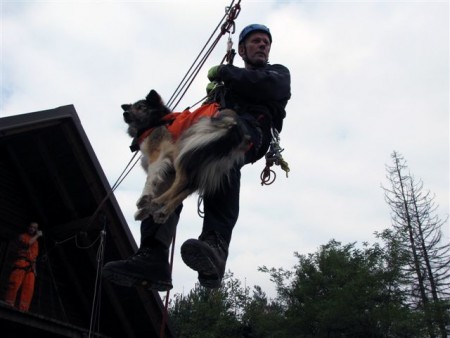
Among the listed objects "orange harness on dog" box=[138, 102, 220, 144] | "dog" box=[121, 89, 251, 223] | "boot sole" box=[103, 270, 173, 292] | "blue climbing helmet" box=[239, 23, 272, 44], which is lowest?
"boot sole" box=[103, 270, 173, 292]

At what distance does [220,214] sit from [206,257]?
0.46m

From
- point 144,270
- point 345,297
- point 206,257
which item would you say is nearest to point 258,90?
point 206,257

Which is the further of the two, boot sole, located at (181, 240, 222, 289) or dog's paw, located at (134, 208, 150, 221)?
dog's paw, located at (134, 208, 150, 221)

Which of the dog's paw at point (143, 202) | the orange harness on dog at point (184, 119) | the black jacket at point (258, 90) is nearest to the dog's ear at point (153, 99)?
the orange harness on dog at point (184, 119)

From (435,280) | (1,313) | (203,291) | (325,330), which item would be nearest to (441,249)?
(435,280)

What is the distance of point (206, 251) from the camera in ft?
10.1

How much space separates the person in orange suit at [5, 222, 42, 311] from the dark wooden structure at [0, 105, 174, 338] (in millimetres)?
425

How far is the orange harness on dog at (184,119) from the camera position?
140 inches

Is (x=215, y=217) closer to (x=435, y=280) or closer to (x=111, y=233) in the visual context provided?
(x=111, y=233)

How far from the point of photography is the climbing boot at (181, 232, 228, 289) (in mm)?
3092

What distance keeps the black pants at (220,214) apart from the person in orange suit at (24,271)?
4641mm

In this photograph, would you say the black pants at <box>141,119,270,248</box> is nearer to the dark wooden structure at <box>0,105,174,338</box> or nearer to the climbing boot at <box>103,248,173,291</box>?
the climbing boot at <box>103,248,173,291</box>

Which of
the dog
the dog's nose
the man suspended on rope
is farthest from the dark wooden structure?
the dog

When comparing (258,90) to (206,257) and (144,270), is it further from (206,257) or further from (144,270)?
(144,270)
